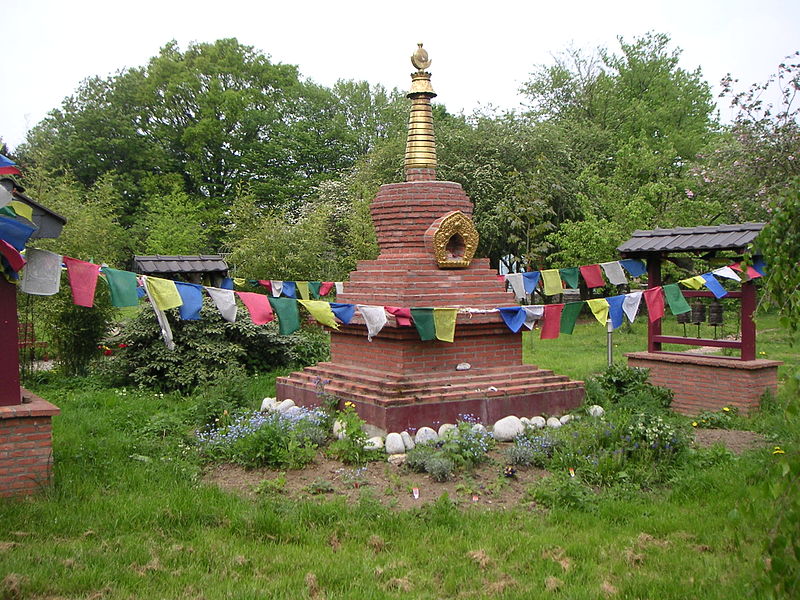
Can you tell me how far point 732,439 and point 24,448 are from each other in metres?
9.14

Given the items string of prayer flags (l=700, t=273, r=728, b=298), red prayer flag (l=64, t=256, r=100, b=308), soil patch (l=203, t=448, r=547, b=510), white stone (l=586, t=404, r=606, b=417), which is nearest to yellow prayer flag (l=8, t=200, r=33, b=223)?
red prayer flag (l=64, t=256, r=100, b=308)

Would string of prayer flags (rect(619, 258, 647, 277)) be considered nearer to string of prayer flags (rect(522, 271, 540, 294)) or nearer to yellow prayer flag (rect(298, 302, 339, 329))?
string of prayer flags (rect(522, 271, 540, 294))

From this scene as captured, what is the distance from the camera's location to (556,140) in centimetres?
2981

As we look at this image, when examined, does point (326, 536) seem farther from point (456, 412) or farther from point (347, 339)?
point (347, 339)

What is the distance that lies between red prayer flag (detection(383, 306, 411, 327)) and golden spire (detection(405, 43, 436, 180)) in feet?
9.35

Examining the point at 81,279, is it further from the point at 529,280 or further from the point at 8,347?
the point at 529,280

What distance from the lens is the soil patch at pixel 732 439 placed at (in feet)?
32.7

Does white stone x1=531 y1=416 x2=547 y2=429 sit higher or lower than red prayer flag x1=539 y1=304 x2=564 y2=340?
lower

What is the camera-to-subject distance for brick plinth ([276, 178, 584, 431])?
34.2ft

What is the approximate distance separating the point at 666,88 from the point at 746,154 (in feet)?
61.4

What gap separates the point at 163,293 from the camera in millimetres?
8797

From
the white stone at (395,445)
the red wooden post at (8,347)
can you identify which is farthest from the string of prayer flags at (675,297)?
the red wooden post at (8,347)

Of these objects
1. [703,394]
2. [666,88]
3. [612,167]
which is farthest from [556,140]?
[703,394]

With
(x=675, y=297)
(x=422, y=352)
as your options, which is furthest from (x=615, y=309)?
(x=422, y=352)
